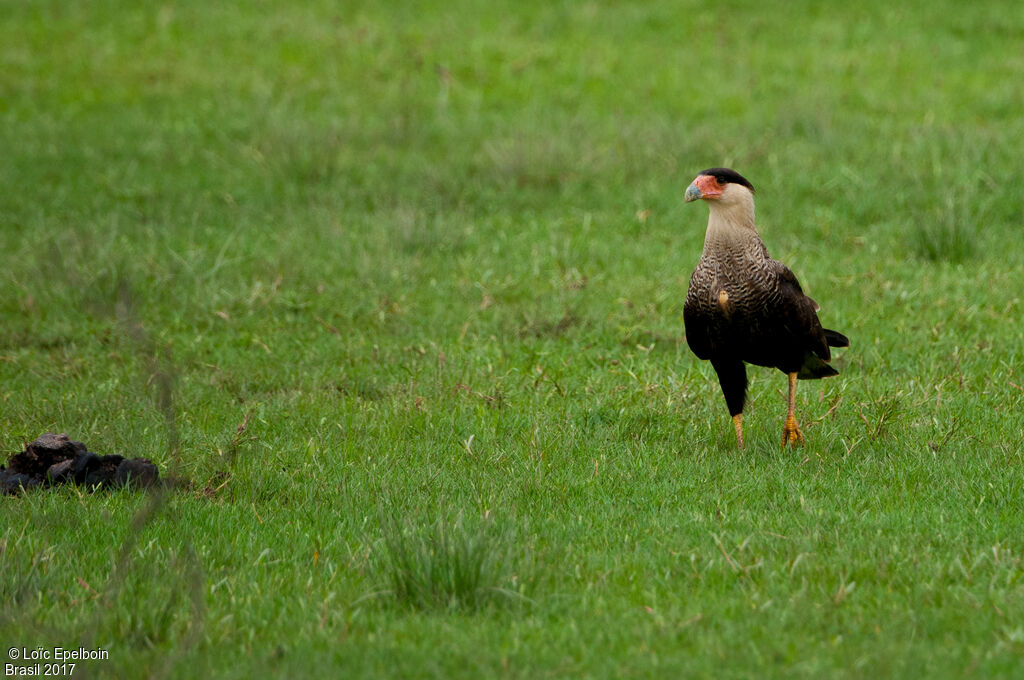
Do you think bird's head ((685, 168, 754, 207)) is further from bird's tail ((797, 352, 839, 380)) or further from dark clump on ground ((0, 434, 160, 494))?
dark clump on ground ((0, 434, 160, 494))

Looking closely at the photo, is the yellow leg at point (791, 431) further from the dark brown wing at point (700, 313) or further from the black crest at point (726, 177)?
the black crest at point (726, 177)

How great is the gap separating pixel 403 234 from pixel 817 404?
421 cm

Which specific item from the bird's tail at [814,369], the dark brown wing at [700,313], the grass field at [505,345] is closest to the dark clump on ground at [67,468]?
the grass field at [505,345]

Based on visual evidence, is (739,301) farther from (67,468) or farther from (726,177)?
(67,468)

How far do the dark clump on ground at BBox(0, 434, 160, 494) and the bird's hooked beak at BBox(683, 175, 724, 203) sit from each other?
2.78 meters

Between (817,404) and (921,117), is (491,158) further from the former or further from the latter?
(817,404)

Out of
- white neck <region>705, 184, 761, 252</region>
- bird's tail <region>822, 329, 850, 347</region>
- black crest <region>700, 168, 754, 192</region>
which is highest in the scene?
black crest <region>700, 168, 754, 192</region>

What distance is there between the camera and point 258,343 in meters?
7.88

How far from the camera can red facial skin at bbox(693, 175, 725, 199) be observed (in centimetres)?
579

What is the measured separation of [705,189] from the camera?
19.0 feet

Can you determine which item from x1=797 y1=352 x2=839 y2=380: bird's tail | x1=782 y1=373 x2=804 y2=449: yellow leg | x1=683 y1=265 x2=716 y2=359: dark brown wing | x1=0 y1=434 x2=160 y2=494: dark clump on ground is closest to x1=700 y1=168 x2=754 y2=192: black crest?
x1=683 y1=265 x2=716 y2=359: dark brown wing

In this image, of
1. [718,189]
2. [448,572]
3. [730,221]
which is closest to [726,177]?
[718,189]

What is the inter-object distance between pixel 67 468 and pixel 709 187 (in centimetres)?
321

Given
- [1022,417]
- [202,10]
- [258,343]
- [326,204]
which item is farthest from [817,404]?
[202,10]
